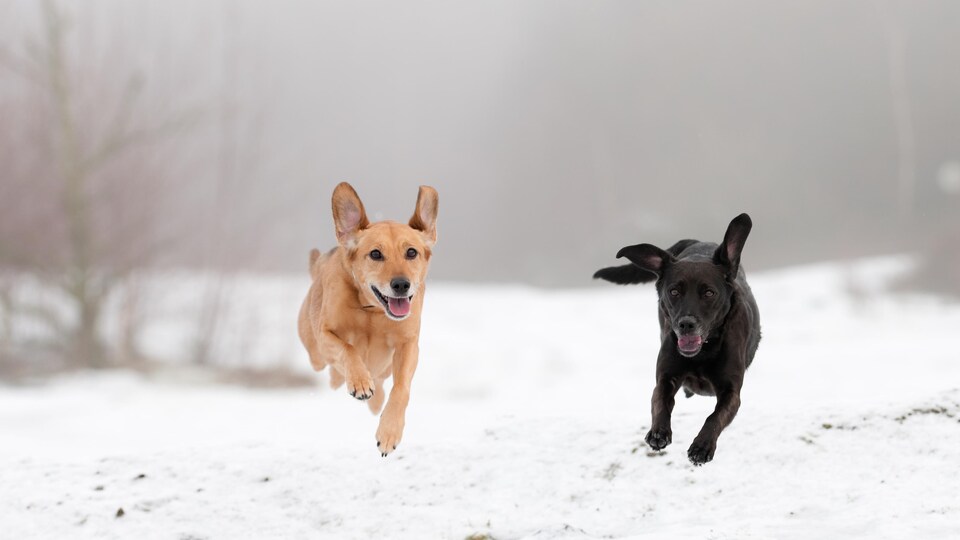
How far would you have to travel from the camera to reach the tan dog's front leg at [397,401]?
14.3ft

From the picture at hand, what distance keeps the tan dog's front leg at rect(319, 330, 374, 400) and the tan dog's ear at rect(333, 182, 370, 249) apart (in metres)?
0.49

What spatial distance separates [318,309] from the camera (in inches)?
200

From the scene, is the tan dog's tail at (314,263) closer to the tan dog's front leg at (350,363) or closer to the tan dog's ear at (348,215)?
the tan dog's front leg at (350,363)

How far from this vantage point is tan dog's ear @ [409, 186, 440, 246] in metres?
4.47

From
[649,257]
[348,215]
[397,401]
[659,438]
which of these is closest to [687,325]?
[649,257]

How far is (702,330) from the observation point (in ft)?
12.7

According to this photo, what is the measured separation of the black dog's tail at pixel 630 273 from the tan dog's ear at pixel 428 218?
36.0 inches

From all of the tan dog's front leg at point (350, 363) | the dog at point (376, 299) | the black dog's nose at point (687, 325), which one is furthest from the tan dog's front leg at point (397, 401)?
the black dog's nose at point (687, 325)

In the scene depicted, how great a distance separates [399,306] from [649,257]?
1.15m

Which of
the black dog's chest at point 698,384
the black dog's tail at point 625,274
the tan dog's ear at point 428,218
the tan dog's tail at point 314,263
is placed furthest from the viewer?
the tan dog's tail at point 314,263

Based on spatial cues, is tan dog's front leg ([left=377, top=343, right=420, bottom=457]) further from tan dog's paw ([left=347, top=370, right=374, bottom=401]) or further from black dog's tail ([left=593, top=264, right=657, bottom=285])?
black dog's tail ([left=593, top=264, right=657, bottom=285])

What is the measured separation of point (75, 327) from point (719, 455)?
12272mm

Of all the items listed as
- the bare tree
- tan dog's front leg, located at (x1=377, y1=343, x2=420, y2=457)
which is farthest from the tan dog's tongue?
the bare tree

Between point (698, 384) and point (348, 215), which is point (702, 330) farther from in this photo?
point (348, 215)
